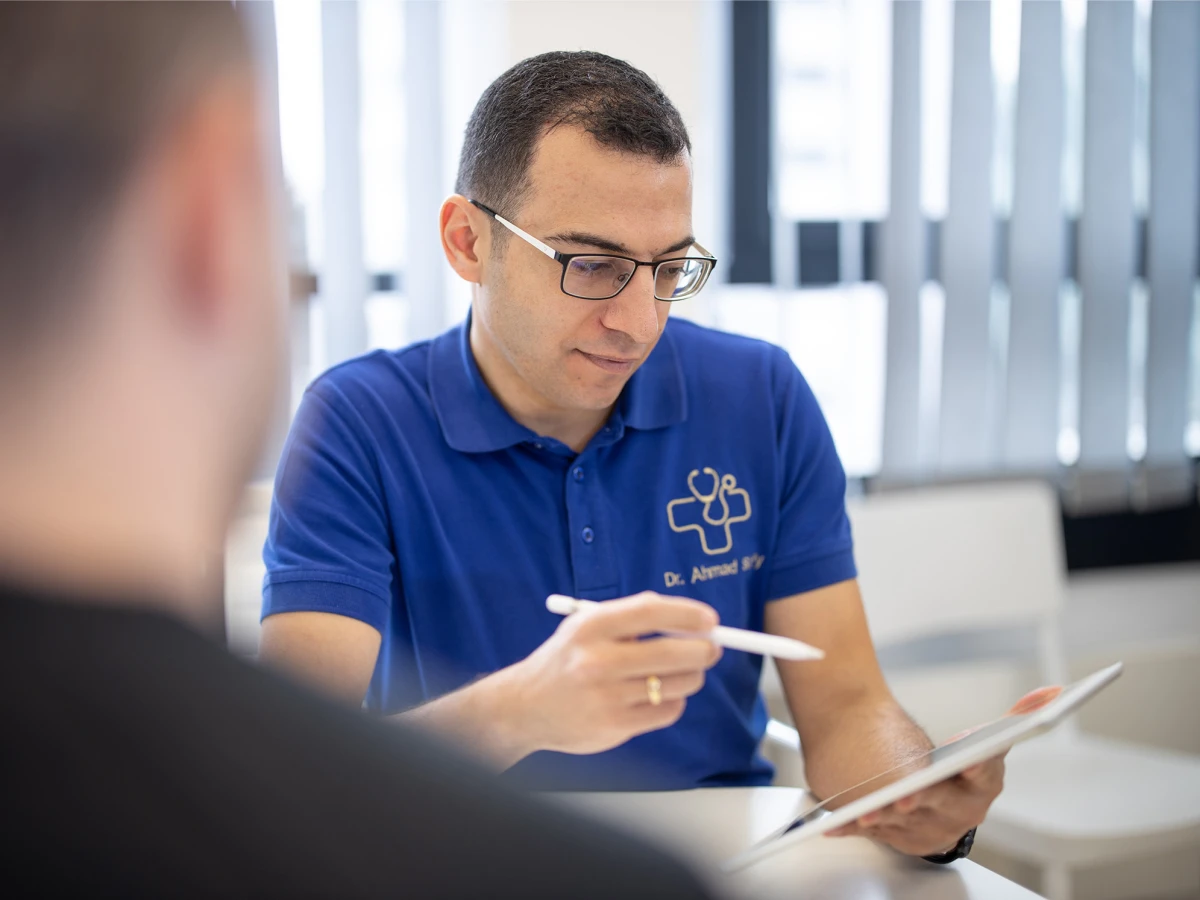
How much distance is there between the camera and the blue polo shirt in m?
1.36

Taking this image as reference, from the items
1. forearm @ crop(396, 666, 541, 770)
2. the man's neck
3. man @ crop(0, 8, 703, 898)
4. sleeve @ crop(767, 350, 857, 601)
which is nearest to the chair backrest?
sleeve @ crop(767, 350, 857, 601)

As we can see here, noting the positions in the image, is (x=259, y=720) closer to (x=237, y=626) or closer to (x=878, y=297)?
(x=237, y=626)

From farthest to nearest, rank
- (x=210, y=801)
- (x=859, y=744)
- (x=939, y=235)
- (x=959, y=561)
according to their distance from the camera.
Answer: (x=939, y=235) → (x=959, y=561) → (x=859, y=744) → (x=210, y=801)

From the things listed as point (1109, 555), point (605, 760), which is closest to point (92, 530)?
point (605, 760)

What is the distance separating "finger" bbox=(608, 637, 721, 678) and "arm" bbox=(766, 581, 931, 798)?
0.51 metres

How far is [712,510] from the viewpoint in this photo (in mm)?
1484

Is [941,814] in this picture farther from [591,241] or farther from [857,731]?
[591,241]

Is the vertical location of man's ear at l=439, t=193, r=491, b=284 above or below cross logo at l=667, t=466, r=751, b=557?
above

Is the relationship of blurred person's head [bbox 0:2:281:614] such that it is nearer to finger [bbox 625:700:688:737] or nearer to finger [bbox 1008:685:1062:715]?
finger [bbox 625:700:688:737]

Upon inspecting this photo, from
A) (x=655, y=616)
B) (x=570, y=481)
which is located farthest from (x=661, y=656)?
(x=570, y=481)

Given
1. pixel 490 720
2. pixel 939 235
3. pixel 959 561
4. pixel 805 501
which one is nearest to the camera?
pixel 490 720

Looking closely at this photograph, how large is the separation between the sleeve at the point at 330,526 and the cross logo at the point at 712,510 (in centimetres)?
38

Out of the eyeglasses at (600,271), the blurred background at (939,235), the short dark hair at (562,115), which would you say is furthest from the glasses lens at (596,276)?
the blurred background at (939,235)

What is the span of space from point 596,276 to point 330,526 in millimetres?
448
